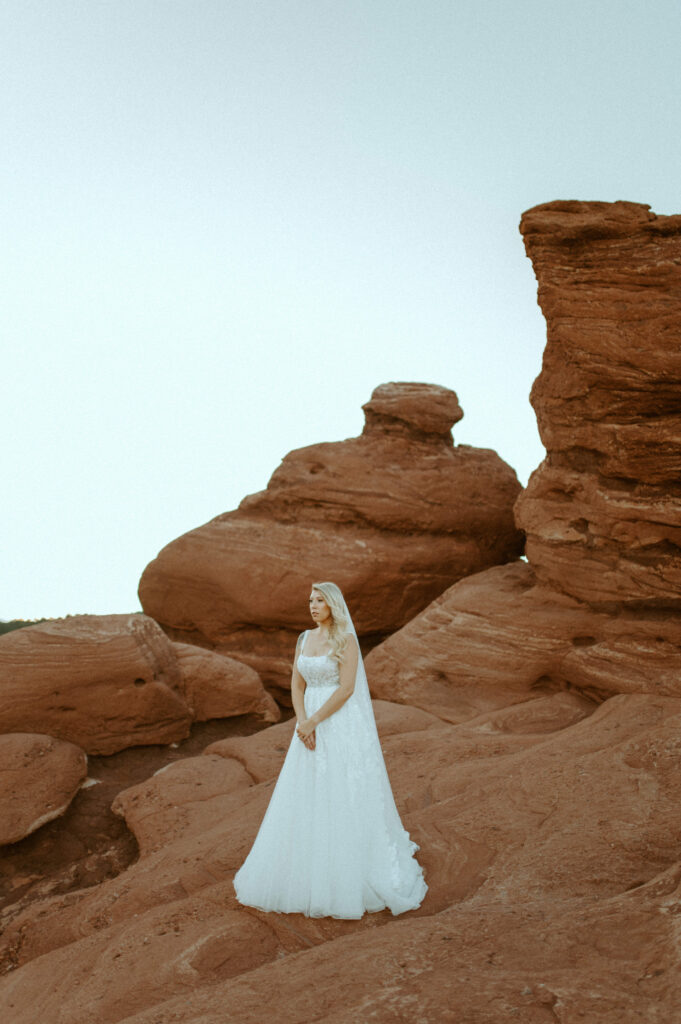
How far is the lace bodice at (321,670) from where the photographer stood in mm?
5582

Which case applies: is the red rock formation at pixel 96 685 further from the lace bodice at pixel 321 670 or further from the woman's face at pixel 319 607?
the woman's face at pixel 319 607

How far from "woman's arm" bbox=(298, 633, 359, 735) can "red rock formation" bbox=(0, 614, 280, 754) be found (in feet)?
20.3

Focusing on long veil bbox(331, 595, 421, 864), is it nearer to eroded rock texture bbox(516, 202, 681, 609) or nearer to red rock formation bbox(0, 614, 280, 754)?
eroded rock texture bbox(516, 202, 681, 609)

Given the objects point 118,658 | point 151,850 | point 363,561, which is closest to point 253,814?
point 151,850

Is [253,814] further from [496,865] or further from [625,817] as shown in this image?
[625,817]

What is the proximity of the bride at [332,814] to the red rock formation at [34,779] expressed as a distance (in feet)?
14.3

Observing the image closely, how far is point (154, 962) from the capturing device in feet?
17.0

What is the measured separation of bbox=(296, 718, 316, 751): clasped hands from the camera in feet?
18.0

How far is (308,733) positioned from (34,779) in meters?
5.56

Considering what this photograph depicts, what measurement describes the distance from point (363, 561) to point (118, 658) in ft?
16.1

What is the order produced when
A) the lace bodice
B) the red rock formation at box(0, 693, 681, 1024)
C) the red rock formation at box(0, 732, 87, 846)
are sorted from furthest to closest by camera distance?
the red rock formation at box(0, 732, 87, 846), the lace bodice, the red rock formation at box(0, 693, 681, 1024)

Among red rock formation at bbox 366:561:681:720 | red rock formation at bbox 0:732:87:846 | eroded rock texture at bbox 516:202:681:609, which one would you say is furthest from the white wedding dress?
eroded rock texture at bbox 516:202:681:609

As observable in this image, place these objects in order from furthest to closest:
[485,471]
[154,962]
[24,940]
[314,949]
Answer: [485,471] < [24,940] < [154,962] < [314,949]

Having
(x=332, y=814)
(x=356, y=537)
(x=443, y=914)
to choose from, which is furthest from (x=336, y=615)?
(x=356, y=537)
